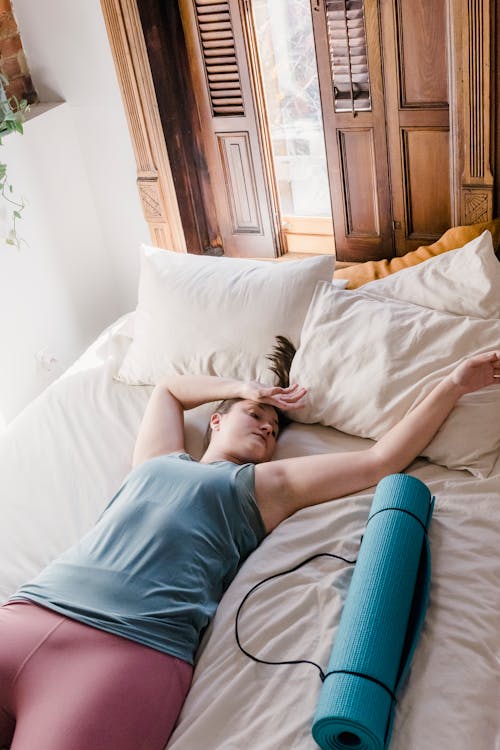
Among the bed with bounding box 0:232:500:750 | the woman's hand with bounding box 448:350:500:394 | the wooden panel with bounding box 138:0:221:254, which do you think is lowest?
the bed with bounding box 0:232:500:750

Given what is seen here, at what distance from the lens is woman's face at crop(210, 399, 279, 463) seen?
188 centimetres

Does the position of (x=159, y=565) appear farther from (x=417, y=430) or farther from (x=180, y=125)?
(x=180, y=125)

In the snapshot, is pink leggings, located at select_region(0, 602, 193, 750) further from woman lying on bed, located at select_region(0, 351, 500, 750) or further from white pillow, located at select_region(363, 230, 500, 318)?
white pillow, located at select_region(363, 230, 500, 318)

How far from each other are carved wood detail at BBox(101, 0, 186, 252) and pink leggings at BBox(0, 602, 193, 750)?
1.81 meters

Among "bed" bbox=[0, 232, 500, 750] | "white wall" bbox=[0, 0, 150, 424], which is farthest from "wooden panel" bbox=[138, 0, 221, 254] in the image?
"bed" bbox=[0, 232, 500, 750]

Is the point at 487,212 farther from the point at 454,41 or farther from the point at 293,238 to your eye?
the point at 293,238

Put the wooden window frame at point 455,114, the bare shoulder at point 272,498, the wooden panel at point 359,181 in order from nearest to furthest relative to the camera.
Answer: the bare shoulder at point 272,498, the wooden window frame at point 455,114, the wooden panel at point 359,181

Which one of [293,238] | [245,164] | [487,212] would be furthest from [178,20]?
[487,212]

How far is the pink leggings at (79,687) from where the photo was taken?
1.30 metres

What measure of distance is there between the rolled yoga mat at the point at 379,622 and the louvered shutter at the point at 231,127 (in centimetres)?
161

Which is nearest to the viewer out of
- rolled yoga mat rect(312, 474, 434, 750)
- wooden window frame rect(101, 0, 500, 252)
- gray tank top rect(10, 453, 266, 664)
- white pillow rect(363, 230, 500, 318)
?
rolled yoga mat rect(312, 474, 434, 750)

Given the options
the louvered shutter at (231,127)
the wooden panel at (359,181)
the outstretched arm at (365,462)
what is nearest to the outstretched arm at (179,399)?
the outstretched arm at (365,462)

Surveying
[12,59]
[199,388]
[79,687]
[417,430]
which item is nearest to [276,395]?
[199,388]

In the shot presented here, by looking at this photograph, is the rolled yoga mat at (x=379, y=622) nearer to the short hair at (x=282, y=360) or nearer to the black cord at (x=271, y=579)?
the black cord at (x=271, y=579)
